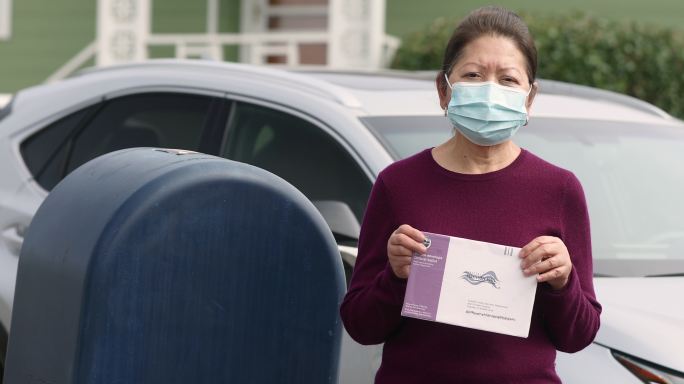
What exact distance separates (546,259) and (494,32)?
20.0 inches

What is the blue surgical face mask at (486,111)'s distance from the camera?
276 cm

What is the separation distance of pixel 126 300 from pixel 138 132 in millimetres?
2275

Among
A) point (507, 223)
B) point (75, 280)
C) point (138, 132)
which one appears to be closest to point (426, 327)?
point (507, 223)

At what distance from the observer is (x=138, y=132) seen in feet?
16.7

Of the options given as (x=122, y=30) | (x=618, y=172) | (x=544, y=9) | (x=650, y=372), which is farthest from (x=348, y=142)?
(x=122, y=30)

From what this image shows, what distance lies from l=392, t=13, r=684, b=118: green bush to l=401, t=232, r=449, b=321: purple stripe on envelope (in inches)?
383

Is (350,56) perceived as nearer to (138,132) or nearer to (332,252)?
(138,132)

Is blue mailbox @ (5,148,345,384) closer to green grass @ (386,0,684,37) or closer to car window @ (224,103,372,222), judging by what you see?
car window @ (224,103,372,222)

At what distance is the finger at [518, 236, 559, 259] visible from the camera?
2662mm

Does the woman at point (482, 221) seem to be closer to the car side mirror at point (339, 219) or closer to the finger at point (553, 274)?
the finger at point (553, 274)

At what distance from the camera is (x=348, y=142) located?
4301 millimetres

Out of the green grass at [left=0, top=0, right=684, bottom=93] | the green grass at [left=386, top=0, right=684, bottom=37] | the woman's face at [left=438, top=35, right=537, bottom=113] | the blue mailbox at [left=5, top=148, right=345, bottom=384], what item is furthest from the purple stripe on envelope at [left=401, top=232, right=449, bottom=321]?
the green grass at [left=0, top=0, right=684, bottom=93]

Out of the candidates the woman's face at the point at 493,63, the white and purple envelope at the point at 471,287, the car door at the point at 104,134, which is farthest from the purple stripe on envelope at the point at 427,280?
the car door at the point at 104,134

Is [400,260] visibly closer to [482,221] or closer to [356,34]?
[482,221]
